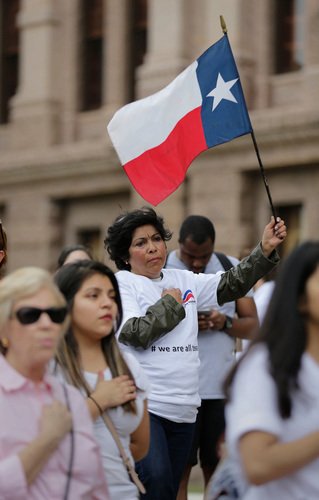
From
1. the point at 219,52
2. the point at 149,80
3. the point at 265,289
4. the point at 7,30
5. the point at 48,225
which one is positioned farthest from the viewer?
the point at 7,30

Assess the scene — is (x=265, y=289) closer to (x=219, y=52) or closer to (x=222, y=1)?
(x=219, y=52)

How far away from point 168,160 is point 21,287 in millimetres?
3933

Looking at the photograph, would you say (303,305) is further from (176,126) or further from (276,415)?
(176,126)

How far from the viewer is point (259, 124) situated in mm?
18781

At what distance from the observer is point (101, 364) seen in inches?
217

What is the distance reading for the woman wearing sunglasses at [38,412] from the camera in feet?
14.6

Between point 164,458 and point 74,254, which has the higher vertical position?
point 74,254

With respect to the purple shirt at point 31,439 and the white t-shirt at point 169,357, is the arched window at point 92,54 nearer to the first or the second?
the white t-shirt at point 169,357

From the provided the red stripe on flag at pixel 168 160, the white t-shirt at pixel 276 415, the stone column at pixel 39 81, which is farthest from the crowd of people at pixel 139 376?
the stone column at pixel 39 81

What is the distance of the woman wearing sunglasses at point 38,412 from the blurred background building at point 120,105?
1377cm

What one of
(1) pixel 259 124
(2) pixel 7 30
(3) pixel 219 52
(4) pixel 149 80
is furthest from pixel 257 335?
(2) pixel 7 30

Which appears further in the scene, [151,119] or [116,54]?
[116,54]

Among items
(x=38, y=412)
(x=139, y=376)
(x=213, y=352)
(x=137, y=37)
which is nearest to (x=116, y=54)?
(x=137, y=37)

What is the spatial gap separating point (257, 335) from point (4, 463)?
0.87m
